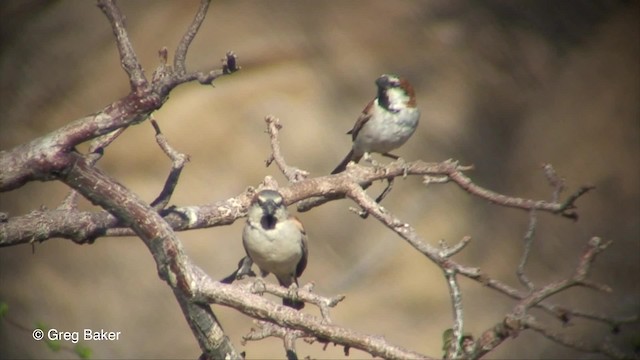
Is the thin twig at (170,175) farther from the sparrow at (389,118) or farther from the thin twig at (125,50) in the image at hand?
the sparrow at (389,118)

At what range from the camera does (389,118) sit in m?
4.89

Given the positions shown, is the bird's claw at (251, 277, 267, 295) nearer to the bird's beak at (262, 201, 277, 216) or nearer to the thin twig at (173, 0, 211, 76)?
the bird's beak at (262, 201, 277, 216)

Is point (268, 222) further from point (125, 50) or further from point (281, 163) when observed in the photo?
point (125, 50)

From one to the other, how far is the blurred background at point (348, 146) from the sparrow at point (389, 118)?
175 centimetres

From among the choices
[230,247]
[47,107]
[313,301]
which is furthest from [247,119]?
[313,301]

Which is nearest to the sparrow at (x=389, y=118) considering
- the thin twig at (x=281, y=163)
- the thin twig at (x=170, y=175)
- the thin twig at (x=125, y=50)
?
the thin twig at (x=281, y=163)

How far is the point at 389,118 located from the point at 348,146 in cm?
191

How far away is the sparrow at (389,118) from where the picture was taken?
4898 mm

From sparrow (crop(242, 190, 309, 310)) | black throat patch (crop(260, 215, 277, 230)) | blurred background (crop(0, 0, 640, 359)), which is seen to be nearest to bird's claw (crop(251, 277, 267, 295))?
sparrow (crop(242, 190, 309, 310))

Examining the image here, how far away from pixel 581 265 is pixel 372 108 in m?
2.39

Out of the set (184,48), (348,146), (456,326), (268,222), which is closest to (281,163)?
(268,222)

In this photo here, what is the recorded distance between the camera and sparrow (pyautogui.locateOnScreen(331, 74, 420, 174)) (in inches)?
193

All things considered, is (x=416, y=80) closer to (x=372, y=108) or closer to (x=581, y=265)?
(x=372, y=108)

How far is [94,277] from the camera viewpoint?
6.54 metres
